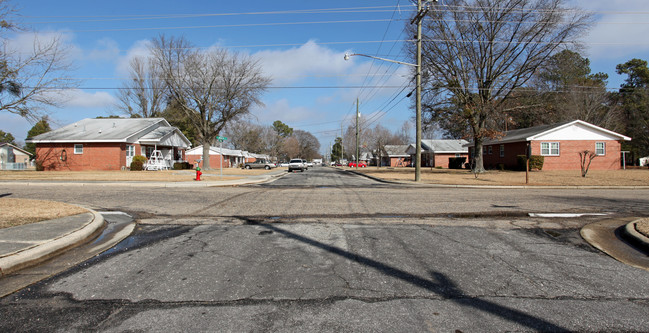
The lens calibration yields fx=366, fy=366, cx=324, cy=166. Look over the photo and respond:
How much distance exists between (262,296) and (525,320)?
254 centimetres

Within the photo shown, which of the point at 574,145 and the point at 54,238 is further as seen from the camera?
the point at 574,145

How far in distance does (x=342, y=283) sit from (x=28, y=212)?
769cm

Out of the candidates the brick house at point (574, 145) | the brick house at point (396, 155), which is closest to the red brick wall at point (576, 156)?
the brick house at point (574, 145)

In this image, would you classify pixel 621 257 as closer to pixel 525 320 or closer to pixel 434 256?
pixel 434 256

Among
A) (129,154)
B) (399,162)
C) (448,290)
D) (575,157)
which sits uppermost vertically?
(129,154)

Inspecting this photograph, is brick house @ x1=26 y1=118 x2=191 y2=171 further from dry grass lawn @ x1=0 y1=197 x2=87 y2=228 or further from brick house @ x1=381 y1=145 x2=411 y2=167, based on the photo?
brick house @ x1=381 y1=145 x2=411 y2=167

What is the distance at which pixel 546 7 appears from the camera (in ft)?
83.7

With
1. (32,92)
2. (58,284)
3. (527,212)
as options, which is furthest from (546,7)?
(32,92)

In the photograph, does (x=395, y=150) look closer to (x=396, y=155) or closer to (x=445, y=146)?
(x=396, y=155)

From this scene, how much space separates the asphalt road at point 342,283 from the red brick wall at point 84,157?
3037 centimetres

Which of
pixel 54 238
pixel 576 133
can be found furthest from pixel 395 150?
pixel 54 238

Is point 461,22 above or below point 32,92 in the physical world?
above

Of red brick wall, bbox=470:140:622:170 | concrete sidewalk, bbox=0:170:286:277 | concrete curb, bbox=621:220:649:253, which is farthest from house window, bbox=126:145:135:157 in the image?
red brick wall, bbox=470:140:622:170

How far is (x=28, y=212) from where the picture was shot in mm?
8023
